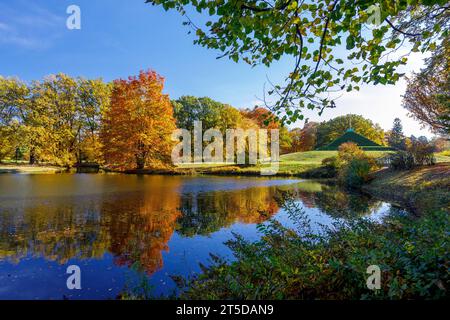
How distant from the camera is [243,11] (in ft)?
11.7

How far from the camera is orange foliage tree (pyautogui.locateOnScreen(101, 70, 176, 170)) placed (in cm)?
2723

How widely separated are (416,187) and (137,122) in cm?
2398

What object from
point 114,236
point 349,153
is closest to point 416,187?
point 349,153

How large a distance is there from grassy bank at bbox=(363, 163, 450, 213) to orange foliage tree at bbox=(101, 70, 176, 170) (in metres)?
20.1

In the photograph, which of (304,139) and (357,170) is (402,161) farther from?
(304,139)

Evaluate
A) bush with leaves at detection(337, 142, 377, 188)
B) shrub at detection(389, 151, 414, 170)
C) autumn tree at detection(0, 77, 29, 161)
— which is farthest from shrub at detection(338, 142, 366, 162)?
autumn tree at detection(0, 77, 29, 161)

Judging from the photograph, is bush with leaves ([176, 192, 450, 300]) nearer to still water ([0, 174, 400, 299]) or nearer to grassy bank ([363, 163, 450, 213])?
still water ([0, 174, 400, 299])

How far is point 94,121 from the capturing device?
36750 mm

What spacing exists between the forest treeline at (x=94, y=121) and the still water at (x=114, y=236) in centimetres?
1582

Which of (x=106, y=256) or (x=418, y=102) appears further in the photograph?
(x=418, y=102)

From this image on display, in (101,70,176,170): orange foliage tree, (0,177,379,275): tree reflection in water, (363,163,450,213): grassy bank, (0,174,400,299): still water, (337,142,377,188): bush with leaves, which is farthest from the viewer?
(101,70,176,170): orange foliage tree
